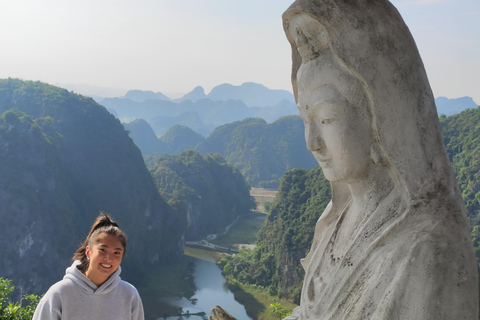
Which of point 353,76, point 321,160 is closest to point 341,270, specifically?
point 321,160

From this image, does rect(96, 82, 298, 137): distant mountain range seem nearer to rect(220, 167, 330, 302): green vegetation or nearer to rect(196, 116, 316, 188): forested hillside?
rect(196, 116, 316, 188): forested hillside

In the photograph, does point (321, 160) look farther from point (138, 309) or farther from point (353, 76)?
point (138, 309)

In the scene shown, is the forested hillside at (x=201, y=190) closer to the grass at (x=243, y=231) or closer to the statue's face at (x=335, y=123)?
the grass at (x=243, y=231)

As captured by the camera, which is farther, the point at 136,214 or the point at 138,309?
the point at 136,214

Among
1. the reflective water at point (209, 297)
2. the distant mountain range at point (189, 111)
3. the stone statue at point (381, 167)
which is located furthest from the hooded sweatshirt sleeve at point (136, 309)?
the distant mountain range at point (189, 111)

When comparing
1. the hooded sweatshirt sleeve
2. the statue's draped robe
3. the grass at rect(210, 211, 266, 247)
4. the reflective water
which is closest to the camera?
the statue's draped robe

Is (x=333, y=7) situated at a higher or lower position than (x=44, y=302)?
higher

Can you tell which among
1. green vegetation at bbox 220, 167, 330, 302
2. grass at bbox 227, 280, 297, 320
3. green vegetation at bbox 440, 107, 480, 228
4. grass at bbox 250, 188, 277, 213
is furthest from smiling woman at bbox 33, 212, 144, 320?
grass at bbox 250, 188, 277, 213

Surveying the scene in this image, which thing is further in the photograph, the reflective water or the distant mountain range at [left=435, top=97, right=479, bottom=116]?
the distant mountain range at [left=435, top=97, right=479, bottom=116]
